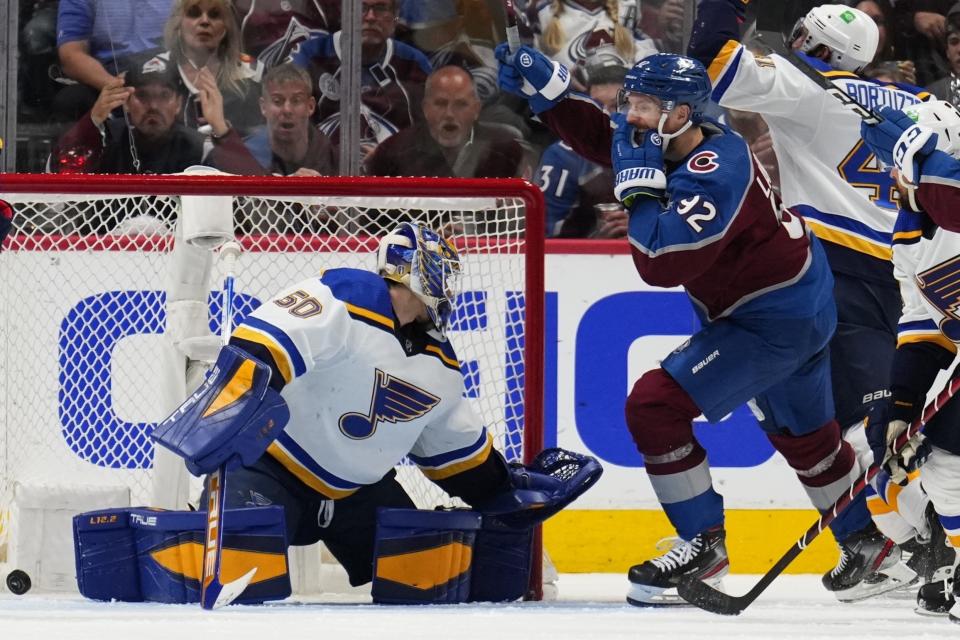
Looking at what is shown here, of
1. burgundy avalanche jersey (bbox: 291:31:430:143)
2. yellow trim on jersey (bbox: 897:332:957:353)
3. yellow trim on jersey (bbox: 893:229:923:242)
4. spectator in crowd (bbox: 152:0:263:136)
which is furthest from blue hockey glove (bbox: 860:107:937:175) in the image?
spectator in crowd (bbox: 152:0:263:136)

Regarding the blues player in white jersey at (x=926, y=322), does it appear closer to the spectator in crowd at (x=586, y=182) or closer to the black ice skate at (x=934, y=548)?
the black ice skate at (x=934, y=548)

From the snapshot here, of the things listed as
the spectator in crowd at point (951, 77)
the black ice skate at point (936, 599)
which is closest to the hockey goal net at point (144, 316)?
the black ice skate at point (936, 599)

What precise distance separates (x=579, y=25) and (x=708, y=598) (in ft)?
7.69

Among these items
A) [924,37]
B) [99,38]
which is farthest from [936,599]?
[99,38]

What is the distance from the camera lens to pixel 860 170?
12.7ft

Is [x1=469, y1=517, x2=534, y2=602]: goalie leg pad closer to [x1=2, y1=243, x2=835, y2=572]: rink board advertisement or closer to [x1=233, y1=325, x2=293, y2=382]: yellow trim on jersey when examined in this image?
[x1=233, y1=325, x2=293, y2=382]: yellow trim on jersey

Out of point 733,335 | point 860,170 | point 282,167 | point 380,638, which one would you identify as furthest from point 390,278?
point 282,167

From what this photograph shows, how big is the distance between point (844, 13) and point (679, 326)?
1.07 m

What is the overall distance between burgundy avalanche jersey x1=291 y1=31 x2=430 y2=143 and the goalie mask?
1.67m

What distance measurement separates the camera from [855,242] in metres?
3.84

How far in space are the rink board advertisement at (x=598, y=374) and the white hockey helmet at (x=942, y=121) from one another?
1435 millimetres

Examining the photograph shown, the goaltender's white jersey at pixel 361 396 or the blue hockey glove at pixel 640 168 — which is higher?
the blue hockey glove at pixel 640 168

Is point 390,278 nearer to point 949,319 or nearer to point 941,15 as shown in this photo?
point 949,319

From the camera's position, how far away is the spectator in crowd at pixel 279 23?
15.7 ft
